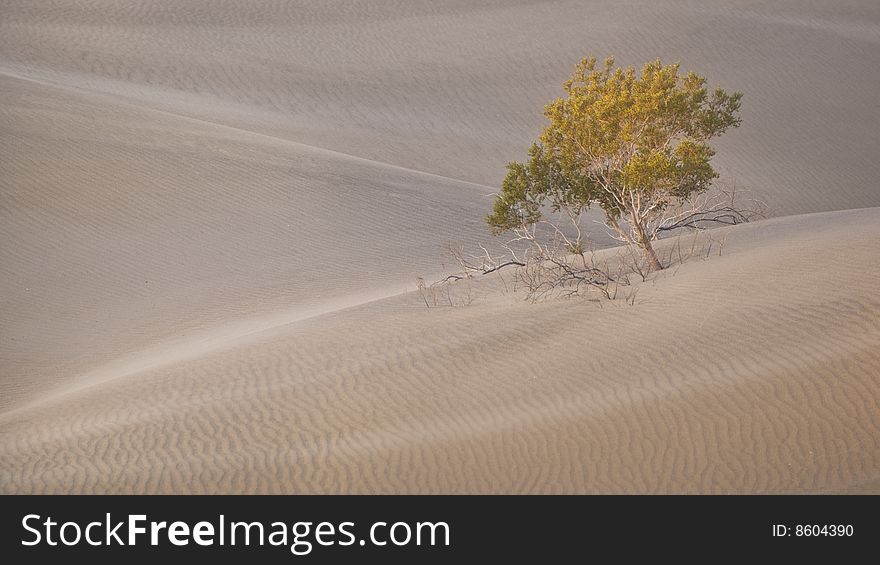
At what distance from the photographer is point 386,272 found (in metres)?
15.1

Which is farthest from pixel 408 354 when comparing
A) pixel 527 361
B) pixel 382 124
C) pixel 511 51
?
pixel 511 51

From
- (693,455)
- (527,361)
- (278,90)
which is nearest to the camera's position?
(693,455)

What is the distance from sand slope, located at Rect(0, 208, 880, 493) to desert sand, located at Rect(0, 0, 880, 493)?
0.03 m

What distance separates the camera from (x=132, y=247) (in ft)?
53.1

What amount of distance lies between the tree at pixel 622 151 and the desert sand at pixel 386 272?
109 centimetres

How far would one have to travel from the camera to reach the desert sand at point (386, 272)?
23.2 ft

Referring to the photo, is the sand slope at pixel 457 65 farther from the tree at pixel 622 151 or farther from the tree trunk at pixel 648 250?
the tree trunk at pixel 648 250

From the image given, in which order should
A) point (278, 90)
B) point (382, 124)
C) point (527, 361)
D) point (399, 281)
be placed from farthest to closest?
point (278, 90), point (382, 124), point (399, 281), point (527, 361)

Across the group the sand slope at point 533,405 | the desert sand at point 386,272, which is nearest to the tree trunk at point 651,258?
the desert sand at point 386,272

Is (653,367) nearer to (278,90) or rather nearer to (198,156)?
(198,156)

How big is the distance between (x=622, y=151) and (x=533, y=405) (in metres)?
4.74

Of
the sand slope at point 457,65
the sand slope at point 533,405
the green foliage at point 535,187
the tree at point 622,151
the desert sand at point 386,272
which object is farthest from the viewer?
the sand slope at point 457,65

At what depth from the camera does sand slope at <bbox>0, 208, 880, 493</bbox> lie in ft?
22.1

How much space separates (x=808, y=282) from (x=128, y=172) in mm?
13781
